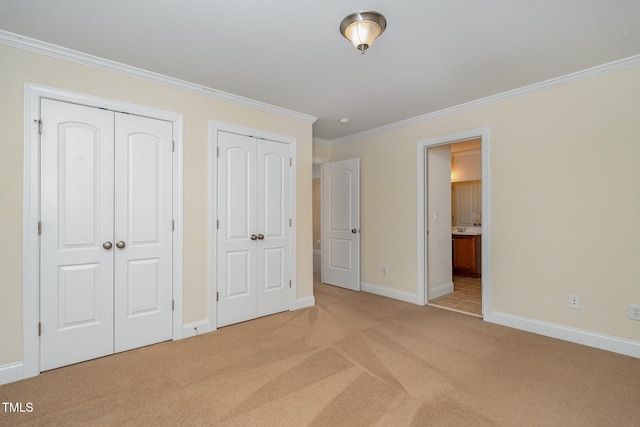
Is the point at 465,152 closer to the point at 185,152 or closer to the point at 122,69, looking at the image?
the point at 185,152

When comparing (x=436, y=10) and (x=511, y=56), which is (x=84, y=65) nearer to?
(x=436, y=10)

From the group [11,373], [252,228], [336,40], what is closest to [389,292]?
[252,228]

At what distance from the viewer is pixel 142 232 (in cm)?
282

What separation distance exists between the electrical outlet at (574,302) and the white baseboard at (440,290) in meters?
1.67

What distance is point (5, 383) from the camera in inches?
86.6

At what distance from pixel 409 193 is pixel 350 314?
1835mm

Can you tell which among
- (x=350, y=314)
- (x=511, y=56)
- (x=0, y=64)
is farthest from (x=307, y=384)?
(x=0, y=64)

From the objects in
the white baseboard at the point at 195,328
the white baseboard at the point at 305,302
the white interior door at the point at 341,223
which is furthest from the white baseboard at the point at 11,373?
the white interior door at the point at 341,223

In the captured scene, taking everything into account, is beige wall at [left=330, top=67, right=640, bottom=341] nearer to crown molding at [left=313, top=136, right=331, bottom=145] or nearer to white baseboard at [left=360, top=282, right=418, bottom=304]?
white baseboard at [left=360, top=282, right=418, bottom=304]

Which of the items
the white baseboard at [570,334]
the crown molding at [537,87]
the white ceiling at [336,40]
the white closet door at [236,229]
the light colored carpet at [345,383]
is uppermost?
the white ceiling at [336,40]

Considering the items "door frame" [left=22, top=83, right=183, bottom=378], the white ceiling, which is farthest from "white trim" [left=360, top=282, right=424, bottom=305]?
"door frame" [left=22, top=83, right=183, bottom=378]

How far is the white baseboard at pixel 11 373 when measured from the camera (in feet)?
7.22

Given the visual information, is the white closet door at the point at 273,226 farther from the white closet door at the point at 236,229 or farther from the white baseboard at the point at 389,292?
the white baseboard at the point at 389,292

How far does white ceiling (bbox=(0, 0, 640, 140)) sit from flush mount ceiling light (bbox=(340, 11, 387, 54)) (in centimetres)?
4
